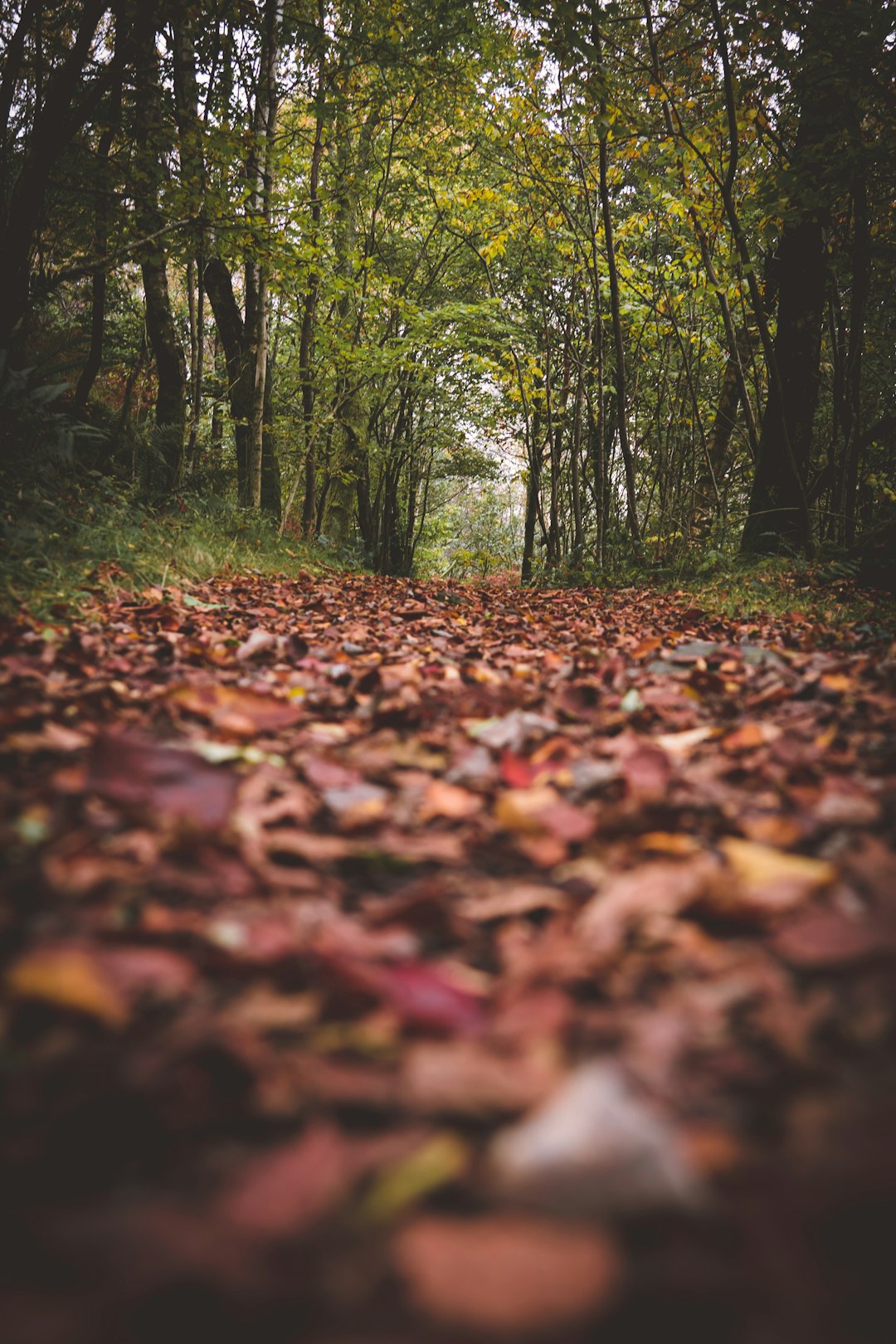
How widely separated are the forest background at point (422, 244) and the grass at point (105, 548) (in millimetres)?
31

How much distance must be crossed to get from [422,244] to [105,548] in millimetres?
10314

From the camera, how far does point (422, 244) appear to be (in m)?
11.9

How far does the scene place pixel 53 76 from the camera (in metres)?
5.09

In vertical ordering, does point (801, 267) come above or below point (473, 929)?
above

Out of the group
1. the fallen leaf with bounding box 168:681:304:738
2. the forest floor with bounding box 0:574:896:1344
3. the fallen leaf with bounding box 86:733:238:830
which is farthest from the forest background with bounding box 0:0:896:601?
the forest floor with bounding box 0:574:896:1344

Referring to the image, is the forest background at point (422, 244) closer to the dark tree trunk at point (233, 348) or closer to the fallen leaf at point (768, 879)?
the dark tree trunk at point (233, 348)

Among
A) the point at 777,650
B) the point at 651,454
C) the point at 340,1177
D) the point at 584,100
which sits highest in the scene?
the point at 584,100

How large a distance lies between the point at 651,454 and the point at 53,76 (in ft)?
35.9

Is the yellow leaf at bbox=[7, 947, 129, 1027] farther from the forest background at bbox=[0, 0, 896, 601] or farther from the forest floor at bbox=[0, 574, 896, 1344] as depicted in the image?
the forest background at bbox=[0, 0, 896, 601]

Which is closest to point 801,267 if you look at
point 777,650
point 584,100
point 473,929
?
point 584,100

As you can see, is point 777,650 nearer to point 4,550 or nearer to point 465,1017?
point 465,1017

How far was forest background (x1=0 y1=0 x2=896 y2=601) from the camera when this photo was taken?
15.0 feet

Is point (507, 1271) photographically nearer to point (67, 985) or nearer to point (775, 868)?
point (67, 985)

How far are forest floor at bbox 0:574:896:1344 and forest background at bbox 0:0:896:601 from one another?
2.69 metres
